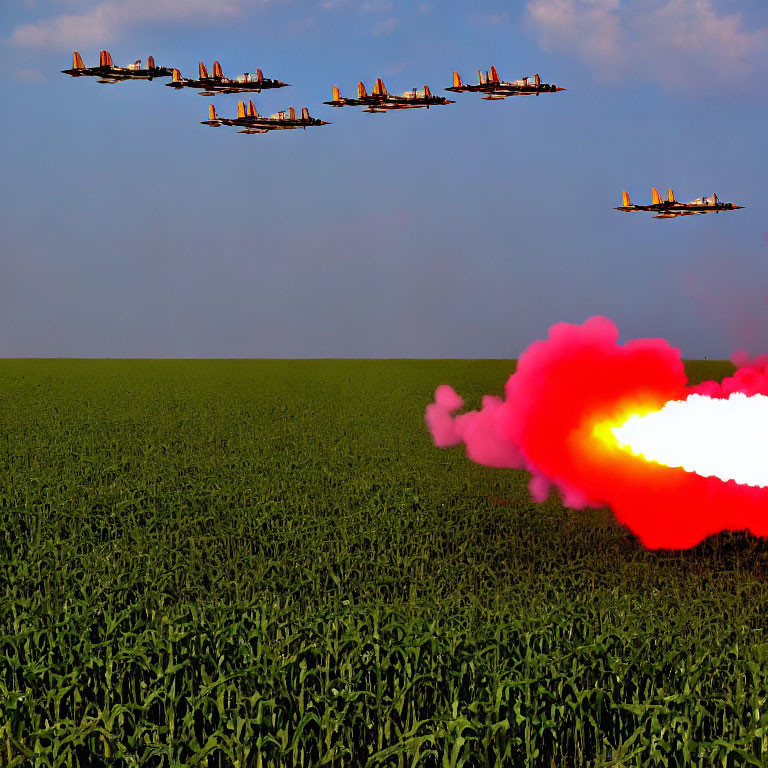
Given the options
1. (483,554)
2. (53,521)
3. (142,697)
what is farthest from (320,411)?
(142,697)

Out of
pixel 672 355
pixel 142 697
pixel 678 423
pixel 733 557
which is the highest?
pixel 672 355

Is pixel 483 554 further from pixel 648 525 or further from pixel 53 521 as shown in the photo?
pixel 53 521

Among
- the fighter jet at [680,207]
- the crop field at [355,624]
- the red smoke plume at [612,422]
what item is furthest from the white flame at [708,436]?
the fighter jet at [680,207]

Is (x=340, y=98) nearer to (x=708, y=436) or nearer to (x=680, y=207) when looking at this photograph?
(x=680, y=207)

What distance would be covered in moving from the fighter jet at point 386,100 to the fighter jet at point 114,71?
1149 cm

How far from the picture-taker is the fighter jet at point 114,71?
52.3 meters

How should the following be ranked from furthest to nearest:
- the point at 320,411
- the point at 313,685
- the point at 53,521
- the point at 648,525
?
the point at 320,411, the point at 53,521, the point at 648,525, the point at 313,685

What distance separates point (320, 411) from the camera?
147ft

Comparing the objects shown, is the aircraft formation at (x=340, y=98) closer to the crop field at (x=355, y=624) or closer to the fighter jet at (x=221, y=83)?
the fighter jet at (x=221, y=83)

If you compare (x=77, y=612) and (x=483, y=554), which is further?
(x=483, y=554)

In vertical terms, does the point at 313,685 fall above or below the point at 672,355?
below

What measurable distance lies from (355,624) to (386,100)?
159 feet

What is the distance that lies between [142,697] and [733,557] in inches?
463

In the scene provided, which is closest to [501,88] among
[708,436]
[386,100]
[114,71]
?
[386,100]
